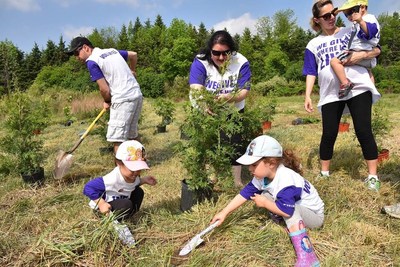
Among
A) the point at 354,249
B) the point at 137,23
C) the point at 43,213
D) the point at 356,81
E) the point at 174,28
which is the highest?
the point at 137,23

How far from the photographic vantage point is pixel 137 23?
5034 cm

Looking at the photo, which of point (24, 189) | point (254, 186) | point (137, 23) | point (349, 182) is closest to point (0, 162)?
point (24, 189)

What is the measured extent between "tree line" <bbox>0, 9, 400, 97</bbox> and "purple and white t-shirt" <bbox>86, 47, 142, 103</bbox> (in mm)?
12824

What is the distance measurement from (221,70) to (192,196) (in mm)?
1105

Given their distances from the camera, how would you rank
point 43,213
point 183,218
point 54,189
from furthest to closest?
1. point 54,189
2. point 43,213
3. point 183,218

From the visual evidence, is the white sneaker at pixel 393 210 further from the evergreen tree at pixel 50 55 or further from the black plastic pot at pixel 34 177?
the evergreen tree at pixel 50 55

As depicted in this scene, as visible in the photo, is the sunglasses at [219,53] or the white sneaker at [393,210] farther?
the sunglasses at [219,53]

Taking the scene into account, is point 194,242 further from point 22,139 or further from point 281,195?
point 22,139

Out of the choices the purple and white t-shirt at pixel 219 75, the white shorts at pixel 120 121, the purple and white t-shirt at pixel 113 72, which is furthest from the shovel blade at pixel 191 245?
the purple and white t-shirt at pixel 113 72

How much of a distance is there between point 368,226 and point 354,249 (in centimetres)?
33

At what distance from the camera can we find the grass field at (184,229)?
2.11 meters

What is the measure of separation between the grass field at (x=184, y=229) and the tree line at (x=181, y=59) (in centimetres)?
1349

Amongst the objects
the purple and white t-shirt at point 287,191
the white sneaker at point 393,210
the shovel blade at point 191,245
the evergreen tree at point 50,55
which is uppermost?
the evergreen tree at point 50,55

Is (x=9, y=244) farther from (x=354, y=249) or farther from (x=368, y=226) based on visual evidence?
(x=368, y=226)
